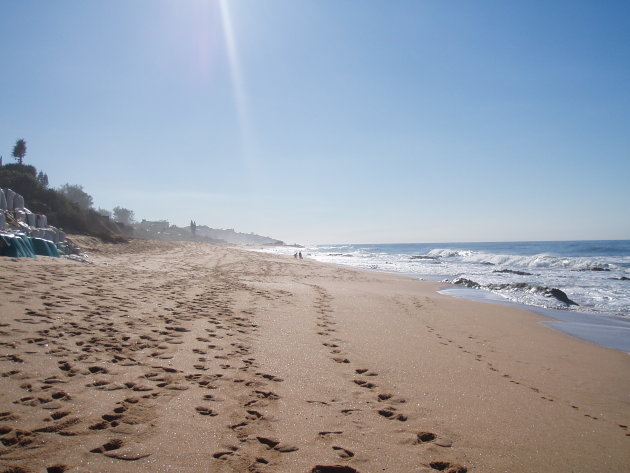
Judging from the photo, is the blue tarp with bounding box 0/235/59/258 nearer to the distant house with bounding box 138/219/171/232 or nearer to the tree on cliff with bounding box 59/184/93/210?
the tree on cliff with bounding box 59/184/93/210

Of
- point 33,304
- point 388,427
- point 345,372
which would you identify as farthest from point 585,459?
point 33,304

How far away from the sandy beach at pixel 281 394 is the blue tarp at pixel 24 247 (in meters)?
4.48

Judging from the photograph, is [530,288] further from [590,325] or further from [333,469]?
[333,469]

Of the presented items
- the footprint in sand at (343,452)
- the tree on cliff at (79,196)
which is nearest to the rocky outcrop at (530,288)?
the footprint in sand at (343,452)

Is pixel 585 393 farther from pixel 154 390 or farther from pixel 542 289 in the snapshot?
pixel 542 289

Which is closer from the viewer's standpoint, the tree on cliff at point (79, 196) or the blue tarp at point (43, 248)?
the blue tarp at point (43, 248)

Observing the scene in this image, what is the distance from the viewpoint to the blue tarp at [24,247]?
1022cm

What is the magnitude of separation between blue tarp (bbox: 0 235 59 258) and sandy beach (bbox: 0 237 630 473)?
4478mm

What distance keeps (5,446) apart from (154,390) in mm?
1134

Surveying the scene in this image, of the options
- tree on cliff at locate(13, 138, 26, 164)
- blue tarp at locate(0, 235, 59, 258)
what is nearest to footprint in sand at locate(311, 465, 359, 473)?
blue tarp at locate(0, 235, 59, 258)

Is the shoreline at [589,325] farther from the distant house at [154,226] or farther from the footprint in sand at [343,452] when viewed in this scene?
the distant house at [154,226]

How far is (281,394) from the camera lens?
11.0ft

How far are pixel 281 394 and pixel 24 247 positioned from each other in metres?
11.9

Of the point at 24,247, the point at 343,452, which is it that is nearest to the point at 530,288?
the point at 343,452
